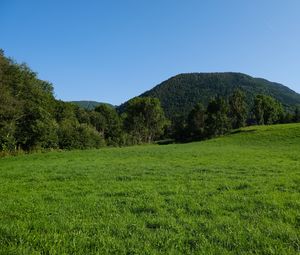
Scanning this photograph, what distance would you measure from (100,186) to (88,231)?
7102mm

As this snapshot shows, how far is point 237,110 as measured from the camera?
412 ft

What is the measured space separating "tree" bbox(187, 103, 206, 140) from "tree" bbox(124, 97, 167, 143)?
12065 millimetres

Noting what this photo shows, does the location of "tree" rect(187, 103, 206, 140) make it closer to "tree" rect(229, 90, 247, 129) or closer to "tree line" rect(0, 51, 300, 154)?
"tree line" rect(0, 51, 300, 154)

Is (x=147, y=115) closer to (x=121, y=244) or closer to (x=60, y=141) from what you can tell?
(x=60, y=141)

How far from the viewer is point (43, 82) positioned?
2611 inches

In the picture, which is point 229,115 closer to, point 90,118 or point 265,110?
point 265,110

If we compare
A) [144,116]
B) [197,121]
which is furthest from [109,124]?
[197,121]

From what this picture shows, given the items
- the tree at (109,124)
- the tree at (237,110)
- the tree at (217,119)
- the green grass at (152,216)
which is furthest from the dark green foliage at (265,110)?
the green grass at (152,216)

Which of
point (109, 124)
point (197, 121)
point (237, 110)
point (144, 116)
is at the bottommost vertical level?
point (109, 124)

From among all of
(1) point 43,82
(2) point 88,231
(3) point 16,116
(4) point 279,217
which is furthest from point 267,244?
(1) point 43,82

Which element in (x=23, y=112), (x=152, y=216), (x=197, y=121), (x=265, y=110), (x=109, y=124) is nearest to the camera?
(x=152, y=216)

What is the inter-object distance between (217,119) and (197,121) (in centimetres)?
1678

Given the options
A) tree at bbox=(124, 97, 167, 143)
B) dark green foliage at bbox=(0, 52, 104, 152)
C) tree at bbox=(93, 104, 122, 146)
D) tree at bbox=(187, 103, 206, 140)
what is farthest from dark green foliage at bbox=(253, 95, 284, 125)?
dark green foliage at bbox=(0, 52, 104, 152)

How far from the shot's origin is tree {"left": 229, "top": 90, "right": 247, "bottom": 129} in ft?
411
